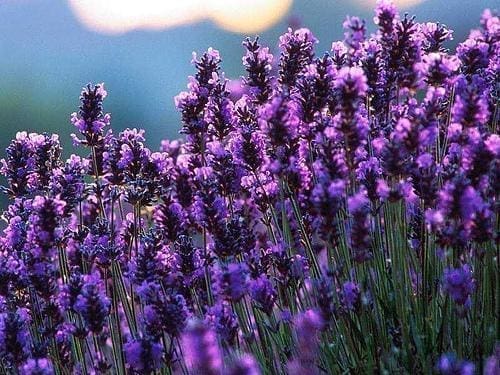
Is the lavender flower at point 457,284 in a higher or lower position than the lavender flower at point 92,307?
lower

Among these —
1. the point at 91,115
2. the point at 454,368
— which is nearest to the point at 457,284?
the point at 454,368

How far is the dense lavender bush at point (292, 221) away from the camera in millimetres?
2363

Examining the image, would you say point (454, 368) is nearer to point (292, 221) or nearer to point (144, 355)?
point (144, 355)

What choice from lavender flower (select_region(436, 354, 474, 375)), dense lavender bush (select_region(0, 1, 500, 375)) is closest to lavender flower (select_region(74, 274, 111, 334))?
dense lavender bush (select_region(0, 1, 500, 375))

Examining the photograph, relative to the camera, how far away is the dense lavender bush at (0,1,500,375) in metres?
2.36

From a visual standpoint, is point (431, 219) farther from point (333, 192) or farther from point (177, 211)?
point (177, 211)

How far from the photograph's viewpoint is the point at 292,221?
11.0 ft

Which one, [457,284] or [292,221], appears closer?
[457,284]

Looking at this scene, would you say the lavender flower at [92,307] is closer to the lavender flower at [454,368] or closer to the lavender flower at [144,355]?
the lavender flower at [144,355]

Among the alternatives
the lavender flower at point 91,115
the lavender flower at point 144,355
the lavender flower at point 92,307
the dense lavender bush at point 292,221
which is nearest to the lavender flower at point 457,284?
the dense lavender bush at point 292,221

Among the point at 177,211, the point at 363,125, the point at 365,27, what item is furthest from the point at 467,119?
the point at 177,211

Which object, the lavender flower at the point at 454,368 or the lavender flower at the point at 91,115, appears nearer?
the lavender flower at the point at 454,368

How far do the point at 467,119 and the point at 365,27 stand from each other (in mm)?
800

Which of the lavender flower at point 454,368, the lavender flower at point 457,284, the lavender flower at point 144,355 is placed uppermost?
the lavender flower at point 144,355
